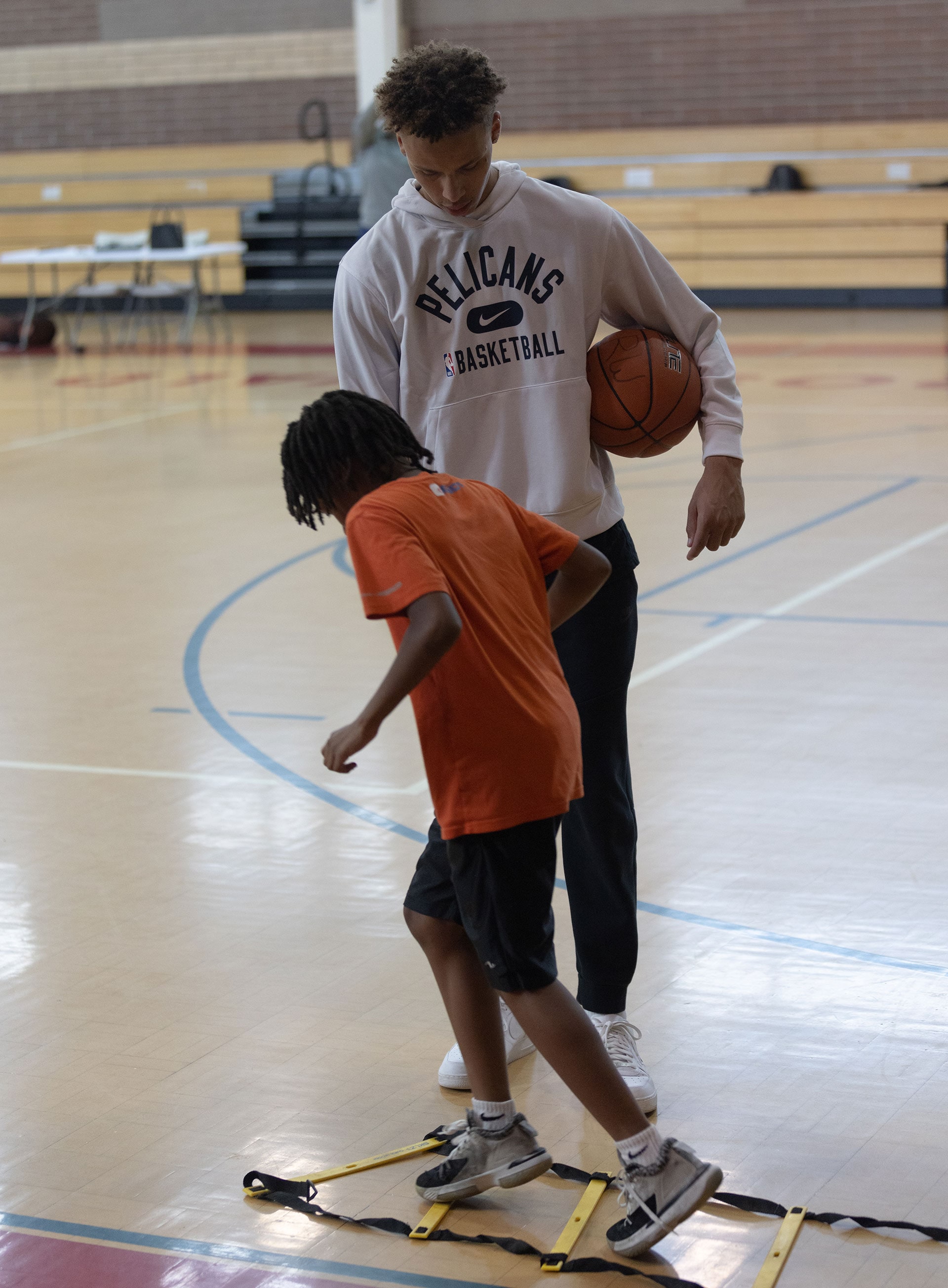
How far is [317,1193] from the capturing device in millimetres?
2230

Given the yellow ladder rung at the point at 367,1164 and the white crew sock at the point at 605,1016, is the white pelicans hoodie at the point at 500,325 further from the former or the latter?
the yellow ladder rung at the point at 367,1164

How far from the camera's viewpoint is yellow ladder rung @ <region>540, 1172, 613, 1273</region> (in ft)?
6.70

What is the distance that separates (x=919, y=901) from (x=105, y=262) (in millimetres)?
13609

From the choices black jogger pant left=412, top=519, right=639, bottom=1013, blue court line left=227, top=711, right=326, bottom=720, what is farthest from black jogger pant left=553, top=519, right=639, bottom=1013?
blue court line left=227, top=711, right=326, bottom=720

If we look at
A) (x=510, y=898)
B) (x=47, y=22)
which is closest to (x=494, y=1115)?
(x=510, y=898)

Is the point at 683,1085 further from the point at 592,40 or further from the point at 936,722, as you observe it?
the point at 592,40

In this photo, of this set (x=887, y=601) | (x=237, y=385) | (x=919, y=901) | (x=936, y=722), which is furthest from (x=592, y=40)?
(x=919, y=901)

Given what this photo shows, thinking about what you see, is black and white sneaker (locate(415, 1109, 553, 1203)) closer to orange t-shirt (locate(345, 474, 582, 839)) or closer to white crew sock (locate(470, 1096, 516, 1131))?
white crew sock (locate(470, 1096, 516, 1131))

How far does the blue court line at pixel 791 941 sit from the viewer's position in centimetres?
286

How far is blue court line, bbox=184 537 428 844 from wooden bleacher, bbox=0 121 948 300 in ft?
33.0

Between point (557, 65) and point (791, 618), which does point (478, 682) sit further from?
point (557, 65)

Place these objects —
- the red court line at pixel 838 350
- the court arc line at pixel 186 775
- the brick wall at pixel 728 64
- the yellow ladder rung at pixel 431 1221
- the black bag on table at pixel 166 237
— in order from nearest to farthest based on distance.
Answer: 1. the yellow ladder rung at pixel 431 1221
2. the court arc line at pixel 186 775
3. the red court line at pixel 838 350
4. the black bag on table at pixel 166 237
5. the brick wall at pixel 728 64

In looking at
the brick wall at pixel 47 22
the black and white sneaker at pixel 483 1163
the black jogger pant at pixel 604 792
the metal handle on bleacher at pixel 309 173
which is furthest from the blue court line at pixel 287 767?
the brick wall at pixel 47 22

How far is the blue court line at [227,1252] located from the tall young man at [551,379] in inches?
19.7
